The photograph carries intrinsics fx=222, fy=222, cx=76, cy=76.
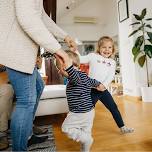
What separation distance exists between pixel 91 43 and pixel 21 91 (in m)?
7.78

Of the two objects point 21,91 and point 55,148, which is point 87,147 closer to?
point 55,148

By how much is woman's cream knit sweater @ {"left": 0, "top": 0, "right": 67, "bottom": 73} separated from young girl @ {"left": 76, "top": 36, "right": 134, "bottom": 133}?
2.56 feet

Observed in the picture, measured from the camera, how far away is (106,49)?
6.66 feet

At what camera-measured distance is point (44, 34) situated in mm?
1163

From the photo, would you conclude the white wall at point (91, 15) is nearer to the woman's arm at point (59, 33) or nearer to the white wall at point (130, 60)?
the white wall at point (130, 60)

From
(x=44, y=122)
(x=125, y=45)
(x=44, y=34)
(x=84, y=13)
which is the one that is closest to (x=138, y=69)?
(x=125, y=45)

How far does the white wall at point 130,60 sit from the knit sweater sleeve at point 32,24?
132 inches

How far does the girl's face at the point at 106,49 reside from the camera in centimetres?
202

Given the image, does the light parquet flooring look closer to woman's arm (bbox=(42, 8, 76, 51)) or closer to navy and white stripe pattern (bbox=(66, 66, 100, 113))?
navy and white stripe pattern (bbox=(66, 66, 100, 113))

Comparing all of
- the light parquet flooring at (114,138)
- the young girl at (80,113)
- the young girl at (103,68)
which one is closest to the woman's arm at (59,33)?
the young girl at (80,113)

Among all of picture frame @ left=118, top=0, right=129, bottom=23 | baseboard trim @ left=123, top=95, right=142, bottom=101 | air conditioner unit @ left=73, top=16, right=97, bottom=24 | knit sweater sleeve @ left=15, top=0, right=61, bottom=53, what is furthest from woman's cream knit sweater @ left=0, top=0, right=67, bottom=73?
air conditioner unit @ left=73, top=16, right=97, bottom=24

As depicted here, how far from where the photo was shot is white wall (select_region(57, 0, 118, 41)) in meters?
7.66

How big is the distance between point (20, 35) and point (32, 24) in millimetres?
100

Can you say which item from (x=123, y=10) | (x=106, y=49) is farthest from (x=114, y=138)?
(x=123, y=10)
